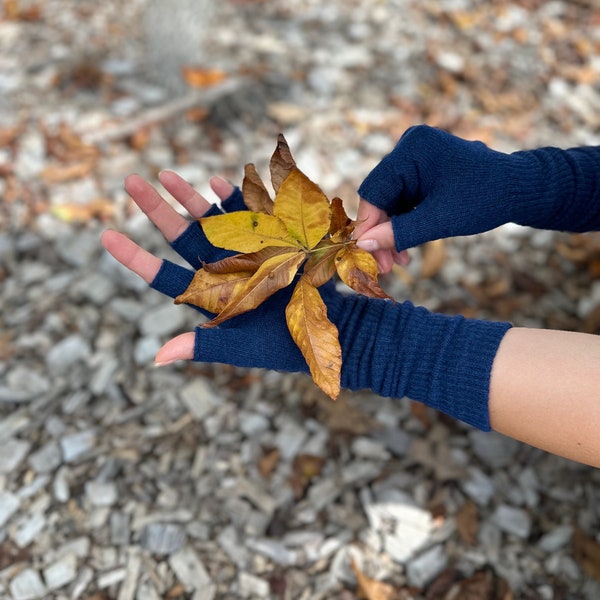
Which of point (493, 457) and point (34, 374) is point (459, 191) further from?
point (34, 374)

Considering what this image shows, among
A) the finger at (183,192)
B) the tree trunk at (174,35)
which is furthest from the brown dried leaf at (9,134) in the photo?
the finger at (183,192)

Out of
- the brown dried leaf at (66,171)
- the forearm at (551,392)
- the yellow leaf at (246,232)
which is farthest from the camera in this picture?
the brown dried leaf at (66,171)

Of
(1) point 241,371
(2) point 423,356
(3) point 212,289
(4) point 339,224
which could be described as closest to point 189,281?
(3) point 212,289

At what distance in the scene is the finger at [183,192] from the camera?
138cm

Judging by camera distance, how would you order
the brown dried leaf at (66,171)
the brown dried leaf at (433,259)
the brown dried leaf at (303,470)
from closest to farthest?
the brown dried leaf at (303,470)
the brown dried leaf at (433,259)
the brown dried leaf at (66,171)

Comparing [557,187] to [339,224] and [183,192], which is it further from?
[183,192]

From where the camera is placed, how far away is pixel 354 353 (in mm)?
1281

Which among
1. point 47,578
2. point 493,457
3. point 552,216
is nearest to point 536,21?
point 552,216

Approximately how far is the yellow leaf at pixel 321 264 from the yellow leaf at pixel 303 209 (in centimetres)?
3

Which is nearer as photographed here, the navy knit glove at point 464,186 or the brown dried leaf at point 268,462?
the navy knit glove at point 464,186

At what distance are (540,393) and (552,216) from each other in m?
0.47

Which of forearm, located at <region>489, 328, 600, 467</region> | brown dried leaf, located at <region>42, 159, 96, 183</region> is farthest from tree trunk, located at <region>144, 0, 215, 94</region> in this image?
forearm, located at <region>489, 328, 600, 467</region>

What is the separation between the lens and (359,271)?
1159mm

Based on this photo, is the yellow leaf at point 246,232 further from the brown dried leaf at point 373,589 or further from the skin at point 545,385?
the brown dried leaf at point 373,589
